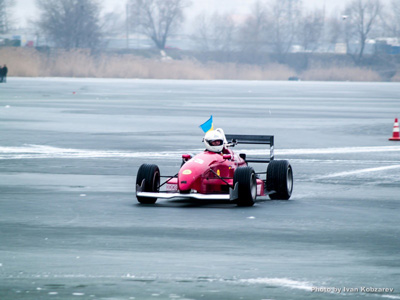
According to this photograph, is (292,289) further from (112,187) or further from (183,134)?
(183,134)

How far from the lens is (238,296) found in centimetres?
783

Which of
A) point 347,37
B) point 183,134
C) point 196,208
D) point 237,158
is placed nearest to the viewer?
point 196,208

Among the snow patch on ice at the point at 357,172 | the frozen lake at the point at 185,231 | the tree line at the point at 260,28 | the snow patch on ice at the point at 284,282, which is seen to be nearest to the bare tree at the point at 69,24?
the tree line at the point at 260,28

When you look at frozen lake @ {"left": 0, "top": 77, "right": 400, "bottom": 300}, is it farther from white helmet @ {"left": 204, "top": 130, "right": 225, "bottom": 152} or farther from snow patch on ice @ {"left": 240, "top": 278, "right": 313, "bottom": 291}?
white helmet @ {"left": 204, "top": 130, "right": 225, "bottom": 152}

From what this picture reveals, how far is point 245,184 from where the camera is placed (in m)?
13.0

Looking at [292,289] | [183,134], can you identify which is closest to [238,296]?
[292,289]

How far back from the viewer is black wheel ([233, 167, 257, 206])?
12938 millimetres

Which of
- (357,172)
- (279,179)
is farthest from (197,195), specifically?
(357,172)

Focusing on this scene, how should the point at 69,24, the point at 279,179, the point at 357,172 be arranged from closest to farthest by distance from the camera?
the point at 279,179 < the point at 357,172 < the point at 69,24

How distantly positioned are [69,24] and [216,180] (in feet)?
498

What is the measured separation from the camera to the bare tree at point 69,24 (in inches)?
6412

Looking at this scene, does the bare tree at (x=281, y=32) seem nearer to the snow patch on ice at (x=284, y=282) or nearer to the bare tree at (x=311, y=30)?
the bare tree at (x=311, y=30)

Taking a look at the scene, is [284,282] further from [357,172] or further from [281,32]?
[281,32]

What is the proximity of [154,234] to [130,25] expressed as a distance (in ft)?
618
